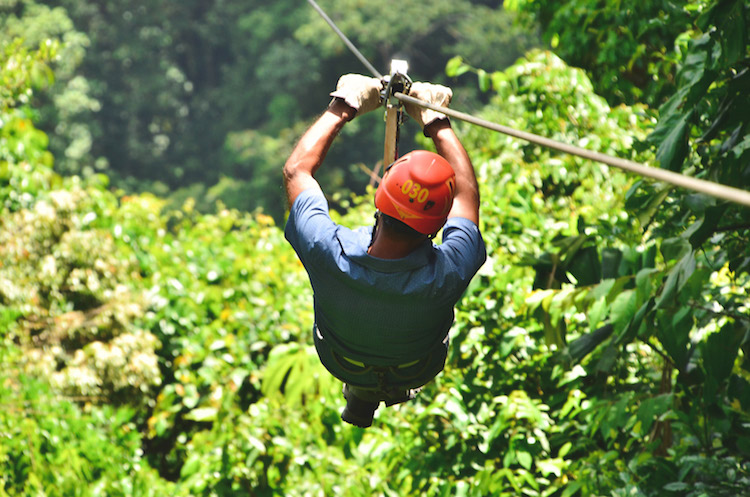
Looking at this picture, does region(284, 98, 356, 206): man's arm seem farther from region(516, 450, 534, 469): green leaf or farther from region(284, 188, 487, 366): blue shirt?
region(516, 450, 534, 469): green leaf

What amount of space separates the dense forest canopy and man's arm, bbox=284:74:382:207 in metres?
0.78

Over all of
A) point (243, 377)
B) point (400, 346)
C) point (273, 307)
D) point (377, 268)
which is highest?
point (377, 268)

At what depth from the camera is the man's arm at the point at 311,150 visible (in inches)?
81.0

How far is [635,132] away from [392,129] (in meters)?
2.98

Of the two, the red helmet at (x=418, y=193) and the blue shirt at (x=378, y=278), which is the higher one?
the red helmet at (x=418, y=193)

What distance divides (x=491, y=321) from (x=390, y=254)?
6.36 ft

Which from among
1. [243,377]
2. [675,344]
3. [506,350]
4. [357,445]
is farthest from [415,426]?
[675,344]

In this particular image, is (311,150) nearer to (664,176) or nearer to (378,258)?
(378,258)

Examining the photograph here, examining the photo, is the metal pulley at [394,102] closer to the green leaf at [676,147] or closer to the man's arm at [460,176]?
the man's arm at [460,176]

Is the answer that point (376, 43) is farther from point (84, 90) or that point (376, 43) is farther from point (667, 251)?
point (667, 251)

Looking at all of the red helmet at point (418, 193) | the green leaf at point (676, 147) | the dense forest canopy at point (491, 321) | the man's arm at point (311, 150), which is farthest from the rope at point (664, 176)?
the dense forest canopy at point (491, 321)

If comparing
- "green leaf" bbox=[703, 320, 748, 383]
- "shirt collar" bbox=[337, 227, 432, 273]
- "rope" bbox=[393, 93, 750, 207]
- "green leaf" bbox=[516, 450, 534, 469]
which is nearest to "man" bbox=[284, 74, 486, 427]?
"shirt collar" bbox=[337, 227, 432, 273]

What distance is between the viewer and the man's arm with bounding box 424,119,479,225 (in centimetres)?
209

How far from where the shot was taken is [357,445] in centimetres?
427
